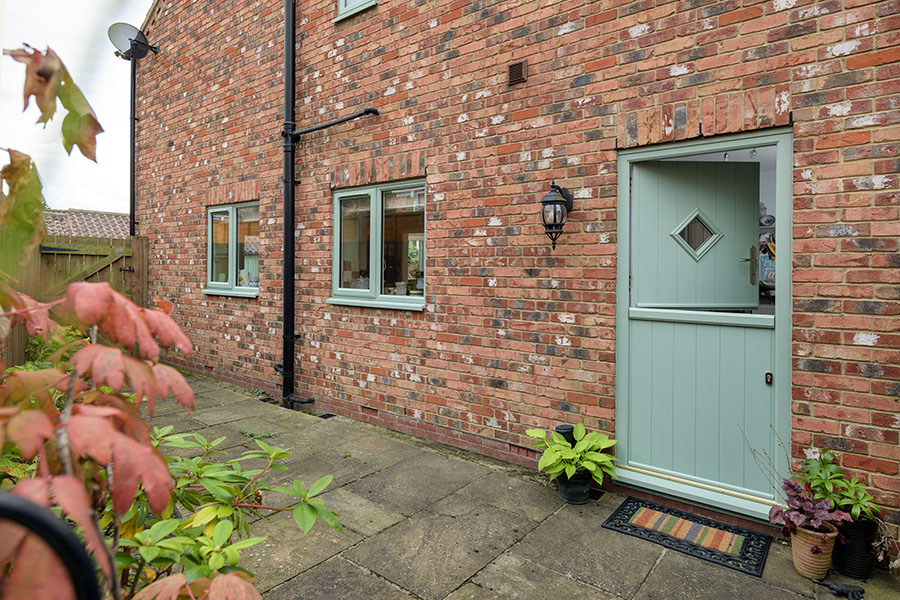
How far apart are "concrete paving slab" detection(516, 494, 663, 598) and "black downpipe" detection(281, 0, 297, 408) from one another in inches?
140

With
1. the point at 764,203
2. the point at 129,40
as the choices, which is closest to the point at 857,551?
the point at 764,203

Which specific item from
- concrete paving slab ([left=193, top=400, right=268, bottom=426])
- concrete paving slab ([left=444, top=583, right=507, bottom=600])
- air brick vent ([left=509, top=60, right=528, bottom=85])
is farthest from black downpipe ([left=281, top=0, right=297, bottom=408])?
concrete paving slab ([left=444, top=583, right=507, bottom=600])

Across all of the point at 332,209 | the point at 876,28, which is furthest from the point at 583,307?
the point at 332,209

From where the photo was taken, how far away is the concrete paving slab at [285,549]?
2.70 m

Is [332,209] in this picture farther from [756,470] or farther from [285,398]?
[756,470]

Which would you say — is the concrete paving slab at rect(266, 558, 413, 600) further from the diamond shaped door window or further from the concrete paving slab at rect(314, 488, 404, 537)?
the diamond shaped door window

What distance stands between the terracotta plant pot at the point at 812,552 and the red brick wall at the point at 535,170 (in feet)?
1.38

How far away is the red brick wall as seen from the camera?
2914 millimetres

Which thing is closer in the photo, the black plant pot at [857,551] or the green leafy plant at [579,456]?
the black plant pot at [857,551]

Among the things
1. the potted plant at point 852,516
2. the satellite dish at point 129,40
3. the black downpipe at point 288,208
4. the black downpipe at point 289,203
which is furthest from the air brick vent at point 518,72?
the satellite dish at point 129,40

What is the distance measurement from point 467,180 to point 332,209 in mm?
1809

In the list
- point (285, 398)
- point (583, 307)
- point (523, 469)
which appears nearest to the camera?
point (583, 307)

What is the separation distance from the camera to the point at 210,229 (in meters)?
7.45

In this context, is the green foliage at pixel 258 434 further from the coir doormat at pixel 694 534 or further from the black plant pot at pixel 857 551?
the black plant pot at pixel 857 551
